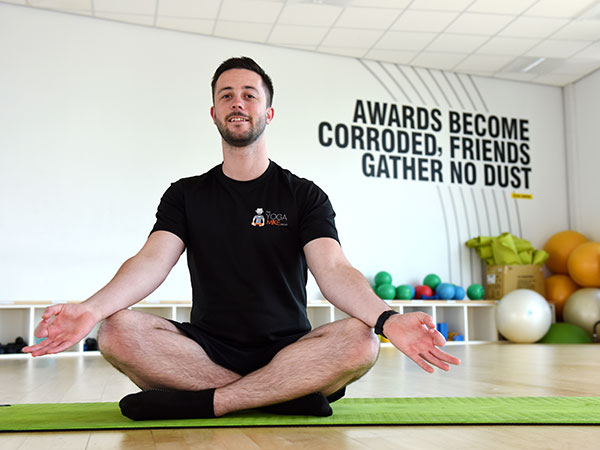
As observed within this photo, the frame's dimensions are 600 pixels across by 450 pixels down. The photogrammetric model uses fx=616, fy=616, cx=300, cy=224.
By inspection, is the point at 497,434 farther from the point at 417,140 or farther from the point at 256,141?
the point at 417,140

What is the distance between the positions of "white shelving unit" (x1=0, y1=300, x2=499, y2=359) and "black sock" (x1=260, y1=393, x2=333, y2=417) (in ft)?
12.7

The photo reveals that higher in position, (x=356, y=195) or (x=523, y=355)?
(x=356, y=195)

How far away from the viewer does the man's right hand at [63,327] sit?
1449mm

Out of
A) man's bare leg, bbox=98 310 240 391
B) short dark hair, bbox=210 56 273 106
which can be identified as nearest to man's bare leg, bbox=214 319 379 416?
man's bare leg, bbox=98 310 240 391

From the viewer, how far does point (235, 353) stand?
177cm

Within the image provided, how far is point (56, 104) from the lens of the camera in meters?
5.51

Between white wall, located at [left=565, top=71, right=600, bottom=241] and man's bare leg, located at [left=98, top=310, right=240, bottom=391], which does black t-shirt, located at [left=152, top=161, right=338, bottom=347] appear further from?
white wall, located at [left=565, top=71, right=600, bottom=241]

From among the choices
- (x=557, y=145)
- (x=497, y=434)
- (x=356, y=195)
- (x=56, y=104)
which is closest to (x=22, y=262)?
(x=56, y=104)

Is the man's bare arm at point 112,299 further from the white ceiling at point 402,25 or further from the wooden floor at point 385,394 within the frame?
the white ceiling at point 402,25

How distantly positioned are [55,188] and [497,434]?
485 centimetres

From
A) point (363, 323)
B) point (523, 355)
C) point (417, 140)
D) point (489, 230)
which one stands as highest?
→ point (417, 140)

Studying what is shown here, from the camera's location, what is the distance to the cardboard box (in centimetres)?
650

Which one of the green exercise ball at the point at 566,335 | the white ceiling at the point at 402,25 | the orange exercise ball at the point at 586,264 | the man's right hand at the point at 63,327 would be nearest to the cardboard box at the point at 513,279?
the orange exercise ball at the point at 586,264

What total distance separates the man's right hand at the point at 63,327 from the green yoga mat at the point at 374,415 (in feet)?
0.74
